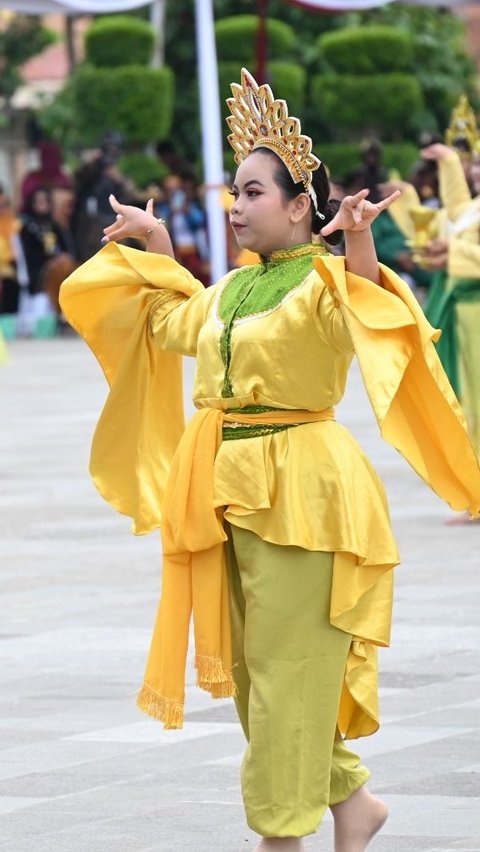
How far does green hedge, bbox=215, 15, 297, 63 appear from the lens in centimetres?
2823

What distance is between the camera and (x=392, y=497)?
451 inches

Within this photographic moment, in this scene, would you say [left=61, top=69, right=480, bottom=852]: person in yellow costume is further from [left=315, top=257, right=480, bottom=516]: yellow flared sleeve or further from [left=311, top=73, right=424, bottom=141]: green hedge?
[left=311, top=73, right=424, bottom=141]: green hedge

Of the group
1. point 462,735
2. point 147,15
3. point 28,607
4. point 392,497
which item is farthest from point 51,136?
point 462,735

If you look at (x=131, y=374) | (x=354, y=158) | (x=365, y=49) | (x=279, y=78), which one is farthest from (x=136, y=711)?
(x=354, y=158)

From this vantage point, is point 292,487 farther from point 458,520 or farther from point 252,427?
point 458,520

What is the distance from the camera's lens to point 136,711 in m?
6.55

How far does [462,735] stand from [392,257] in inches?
515

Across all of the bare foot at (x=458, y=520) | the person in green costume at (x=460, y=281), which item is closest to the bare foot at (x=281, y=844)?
the bare foot at (x=458, y=520)

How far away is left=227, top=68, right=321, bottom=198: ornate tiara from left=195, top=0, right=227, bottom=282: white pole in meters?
16.6

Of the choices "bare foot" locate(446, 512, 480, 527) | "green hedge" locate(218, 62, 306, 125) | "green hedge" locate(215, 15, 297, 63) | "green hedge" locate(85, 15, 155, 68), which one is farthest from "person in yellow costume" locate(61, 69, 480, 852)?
"green hedge" locate(218, 62, 306, 125)

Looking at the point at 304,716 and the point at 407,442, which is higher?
the point at 407,442

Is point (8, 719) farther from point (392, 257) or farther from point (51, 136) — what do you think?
point (51, 136)

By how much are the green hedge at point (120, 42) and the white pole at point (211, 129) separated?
5.40 meters

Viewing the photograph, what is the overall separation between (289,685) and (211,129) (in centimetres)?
1741
